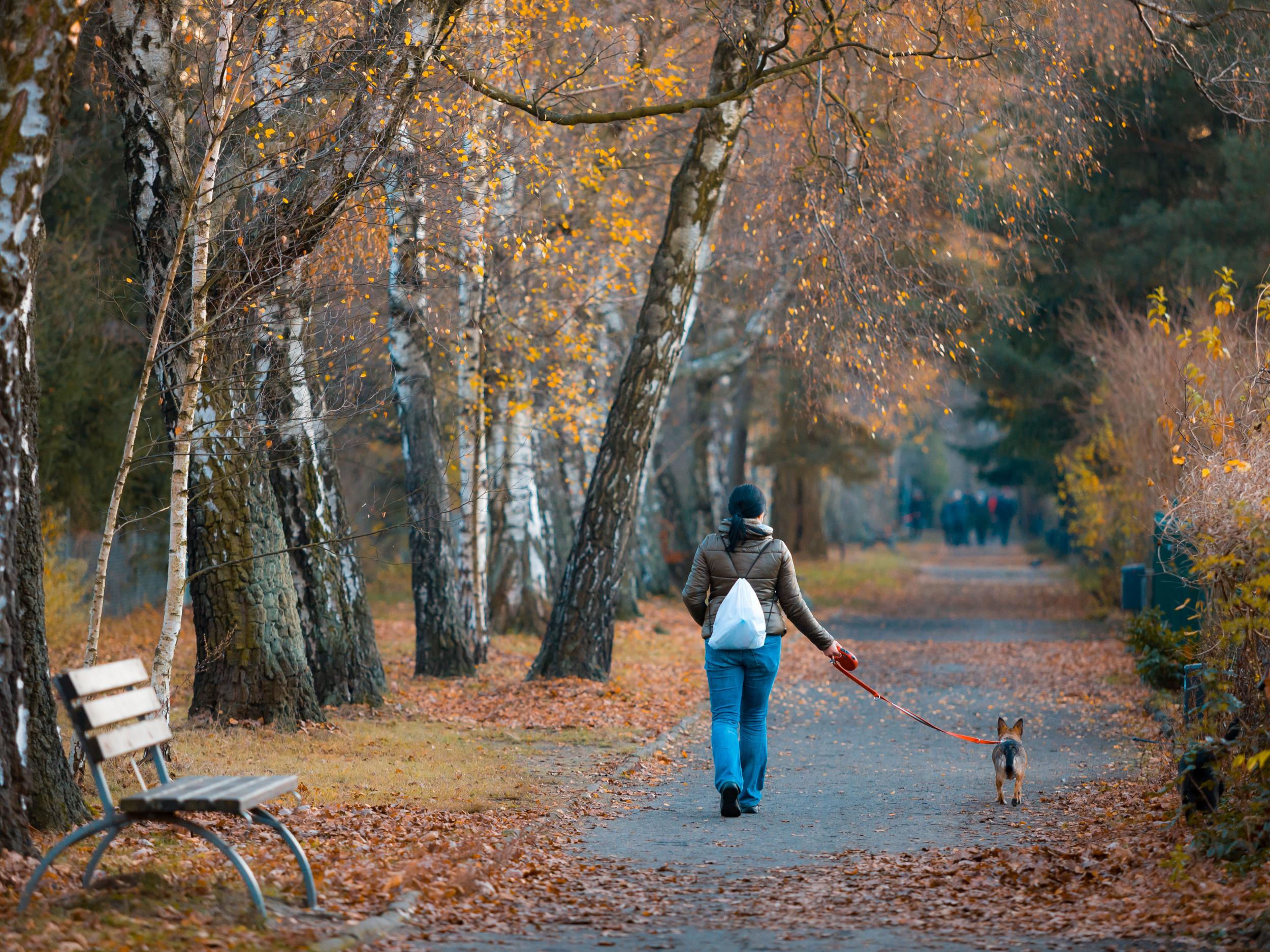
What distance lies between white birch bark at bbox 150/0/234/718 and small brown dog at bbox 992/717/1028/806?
5.07 metres

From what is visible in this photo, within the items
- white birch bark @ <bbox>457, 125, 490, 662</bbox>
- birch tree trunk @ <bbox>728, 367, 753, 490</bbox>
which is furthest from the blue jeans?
birch tree trunk @ <bbox>728, 367, 753, 490</bbox>

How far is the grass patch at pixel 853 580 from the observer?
2912 centimetres

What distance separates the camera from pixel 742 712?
8398 millimetres

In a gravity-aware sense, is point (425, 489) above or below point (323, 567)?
above

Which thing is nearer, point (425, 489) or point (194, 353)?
point (194, 353)

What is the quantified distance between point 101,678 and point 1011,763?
541 centimetres

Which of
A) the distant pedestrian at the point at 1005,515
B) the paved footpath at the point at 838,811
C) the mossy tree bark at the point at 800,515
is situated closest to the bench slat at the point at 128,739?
the paved footpath at the point at 838,811

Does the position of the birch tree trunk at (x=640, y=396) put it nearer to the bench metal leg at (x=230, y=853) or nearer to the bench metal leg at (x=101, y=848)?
the bench metal leg at (x=101, y=848)

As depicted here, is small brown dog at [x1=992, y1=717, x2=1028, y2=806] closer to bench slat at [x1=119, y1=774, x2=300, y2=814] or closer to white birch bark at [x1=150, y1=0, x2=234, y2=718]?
bench slat at [x1=119, y1=774, x2=300, y2=814]

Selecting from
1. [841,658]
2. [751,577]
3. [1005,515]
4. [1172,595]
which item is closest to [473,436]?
[751,577]

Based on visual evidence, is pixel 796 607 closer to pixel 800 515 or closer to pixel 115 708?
pixel 115 708

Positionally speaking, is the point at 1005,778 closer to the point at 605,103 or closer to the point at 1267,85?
→ the point at 1267,85

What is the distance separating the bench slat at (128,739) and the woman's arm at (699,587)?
331 cm

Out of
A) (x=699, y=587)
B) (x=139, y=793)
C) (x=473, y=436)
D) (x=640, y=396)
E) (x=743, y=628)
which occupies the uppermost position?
(x=640, y=396)
